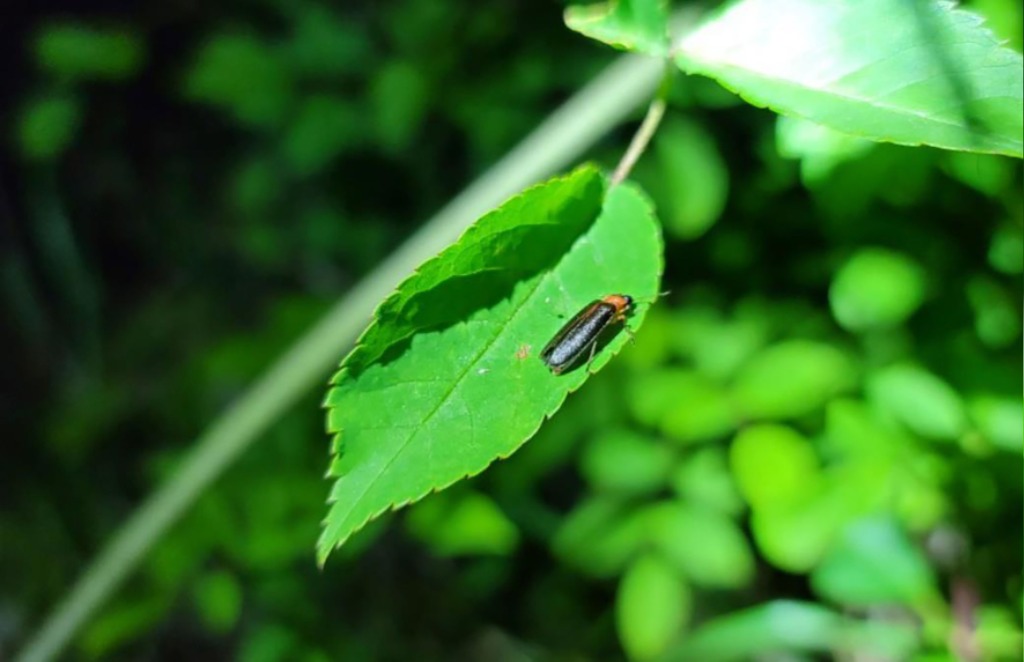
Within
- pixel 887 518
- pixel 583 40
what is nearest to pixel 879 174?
pixel 887 518

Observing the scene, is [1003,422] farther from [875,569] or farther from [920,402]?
[875,569]

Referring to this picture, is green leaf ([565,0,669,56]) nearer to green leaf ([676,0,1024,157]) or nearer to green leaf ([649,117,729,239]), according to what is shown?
green leaf ([676,0,1024,157])

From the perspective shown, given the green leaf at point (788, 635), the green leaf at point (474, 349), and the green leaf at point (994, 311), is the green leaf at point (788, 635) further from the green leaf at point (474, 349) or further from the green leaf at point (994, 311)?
→ the green leaf at point (474, 349)

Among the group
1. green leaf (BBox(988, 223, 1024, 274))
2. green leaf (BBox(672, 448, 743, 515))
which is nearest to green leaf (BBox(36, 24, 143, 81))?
green leaf (BBox(672, 448, 743, 515))

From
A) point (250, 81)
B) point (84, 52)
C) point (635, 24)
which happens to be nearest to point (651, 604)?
point (635, 24)

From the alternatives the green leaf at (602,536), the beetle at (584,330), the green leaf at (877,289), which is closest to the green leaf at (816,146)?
the green leaf at (877,289)

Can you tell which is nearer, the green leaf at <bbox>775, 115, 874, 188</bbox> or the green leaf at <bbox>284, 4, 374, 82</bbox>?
the green leaf at <bbox>775, 115, 874, 188</bbox>
